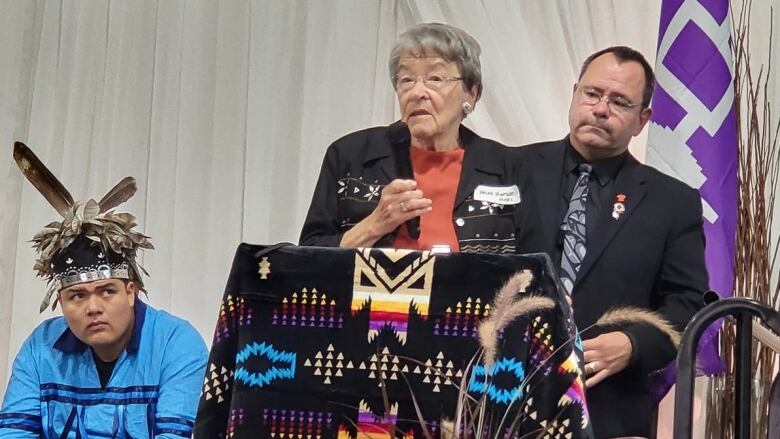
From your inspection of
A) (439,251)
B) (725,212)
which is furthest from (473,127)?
(439,251)

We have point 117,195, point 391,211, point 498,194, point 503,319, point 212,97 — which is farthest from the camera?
point 212,97

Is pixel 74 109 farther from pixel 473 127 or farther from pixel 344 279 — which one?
pixel 344 279

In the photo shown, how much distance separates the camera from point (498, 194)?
7.84 feet

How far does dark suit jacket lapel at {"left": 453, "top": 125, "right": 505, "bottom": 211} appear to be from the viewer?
95.6 inches

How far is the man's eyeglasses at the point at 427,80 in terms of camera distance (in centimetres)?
249

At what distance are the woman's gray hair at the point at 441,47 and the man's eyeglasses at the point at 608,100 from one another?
40 cm

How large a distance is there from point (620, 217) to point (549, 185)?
0.18 metres

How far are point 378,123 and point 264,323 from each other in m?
2.21

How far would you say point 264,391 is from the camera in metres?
1.83

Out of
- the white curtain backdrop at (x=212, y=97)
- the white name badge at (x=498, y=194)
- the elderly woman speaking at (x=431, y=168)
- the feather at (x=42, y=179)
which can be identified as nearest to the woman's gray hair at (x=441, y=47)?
the elderly woman speaking at (x=431, y=168)

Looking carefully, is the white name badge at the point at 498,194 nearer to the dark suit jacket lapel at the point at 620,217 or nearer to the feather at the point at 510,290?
the dark suit jacket lapel at the point at 620,217

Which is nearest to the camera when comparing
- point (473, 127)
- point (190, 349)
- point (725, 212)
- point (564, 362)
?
point (564, 362)

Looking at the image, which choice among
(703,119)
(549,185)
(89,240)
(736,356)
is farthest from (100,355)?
(736,356)

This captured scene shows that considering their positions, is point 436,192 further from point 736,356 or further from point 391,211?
point 736,356
